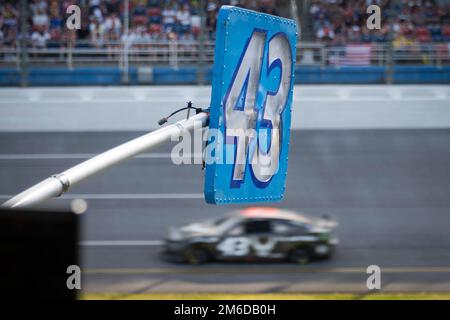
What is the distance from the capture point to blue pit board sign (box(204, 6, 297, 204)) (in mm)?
2764

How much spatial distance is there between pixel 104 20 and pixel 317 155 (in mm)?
4878

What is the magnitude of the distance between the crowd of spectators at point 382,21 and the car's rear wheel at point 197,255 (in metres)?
6.22

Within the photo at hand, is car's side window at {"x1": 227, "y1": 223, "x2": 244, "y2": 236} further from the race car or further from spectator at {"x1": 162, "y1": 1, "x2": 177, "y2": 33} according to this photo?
spectator at {"x1": 162, "y1": 1, "x2": 177, "y2": 33}

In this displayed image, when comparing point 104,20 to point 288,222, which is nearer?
point 288,222

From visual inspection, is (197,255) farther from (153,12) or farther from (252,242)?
(153,12)

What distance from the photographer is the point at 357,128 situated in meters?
15.9

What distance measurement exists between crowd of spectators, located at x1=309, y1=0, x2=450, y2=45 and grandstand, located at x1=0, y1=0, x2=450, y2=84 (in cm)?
2

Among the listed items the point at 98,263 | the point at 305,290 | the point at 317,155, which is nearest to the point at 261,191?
the point at 305,290

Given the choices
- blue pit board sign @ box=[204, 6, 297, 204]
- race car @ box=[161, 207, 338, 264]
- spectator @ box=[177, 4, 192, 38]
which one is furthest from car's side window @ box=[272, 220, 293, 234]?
blue pit board sign @ box=[204, 6, 297, 204]

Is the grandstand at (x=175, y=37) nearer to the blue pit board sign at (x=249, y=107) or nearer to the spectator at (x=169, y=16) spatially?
the spectator at (x=169, y=16)

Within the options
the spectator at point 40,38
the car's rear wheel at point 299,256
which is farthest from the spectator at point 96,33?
the car's rear wheel at point 299,256

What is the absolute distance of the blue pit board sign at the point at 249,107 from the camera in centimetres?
276
